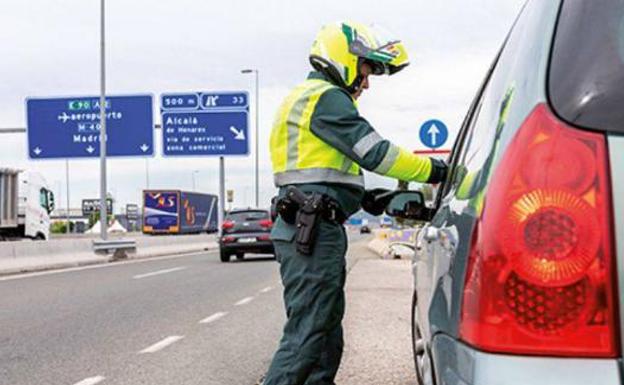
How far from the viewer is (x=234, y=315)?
927 centimetres

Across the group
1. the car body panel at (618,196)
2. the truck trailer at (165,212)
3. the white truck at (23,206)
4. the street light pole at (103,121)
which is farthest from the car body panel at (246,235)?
the truck trailer at (165,212)

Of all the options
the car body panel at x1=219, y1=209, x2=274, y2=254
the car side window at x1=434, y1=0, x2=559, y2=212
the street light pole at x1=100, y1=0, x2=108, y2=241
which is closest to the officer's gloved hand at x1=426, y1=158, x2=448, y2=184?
the car side window at x1=434, y1=0, x2=559, y2=212

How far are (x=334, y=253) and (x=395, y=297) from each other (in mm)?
7131

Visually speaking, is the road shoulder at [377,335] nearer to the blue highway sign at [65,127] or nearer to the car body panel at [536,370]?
the car body panel at [536,370]

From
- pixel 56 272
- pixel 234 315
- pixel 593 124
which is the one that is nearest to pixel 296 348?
pixel 593 124

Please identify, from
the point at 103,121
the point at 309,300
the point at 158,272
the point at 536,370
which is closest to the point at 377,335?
the point at 309,300

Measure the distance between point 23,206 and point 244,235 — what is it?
1390cm

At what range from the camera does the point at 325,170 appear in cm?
336

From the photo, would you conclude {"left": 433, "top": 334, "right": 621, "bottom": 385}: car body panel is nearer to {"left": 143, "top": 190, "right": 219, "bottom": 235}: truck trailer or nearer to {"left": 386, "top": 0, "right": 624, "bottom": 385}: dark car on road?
{"left": 386, "top": 0, "right": 624, "bottom": 385}: dark car on road

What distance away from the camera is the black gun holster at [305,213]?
322cm

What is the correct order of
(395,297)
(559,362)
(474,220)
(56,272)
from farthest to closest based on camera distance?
(56,272) → (395,297) → (474,220) → (559,362)

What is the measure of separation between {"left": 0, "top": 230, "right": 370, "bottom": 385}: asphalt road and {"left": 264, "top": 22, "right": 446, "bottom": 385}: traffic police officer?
232 centimetres

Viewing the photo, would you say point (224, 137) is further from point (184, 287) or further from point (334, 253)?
point (334, 253)

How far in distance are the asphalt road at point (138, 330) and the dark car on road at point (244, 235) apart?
692 centimetres
